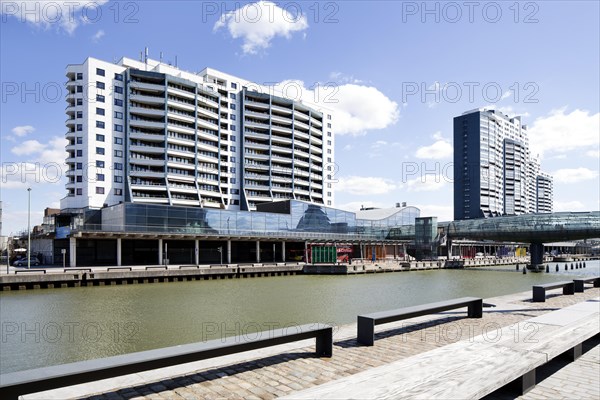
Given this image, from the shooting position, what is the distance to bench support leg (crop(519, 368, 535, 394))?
6402 millimetres

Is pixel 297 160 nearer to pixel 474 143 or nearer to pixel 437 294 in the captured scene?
pixel 437 294

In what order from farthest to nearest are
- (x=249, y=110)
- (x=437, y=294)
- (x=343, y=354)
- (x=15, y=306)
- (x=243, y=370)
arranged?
(x=249, y=110) → (x=437, y=294) → (x=15, y=306) → (x=343, y=354) → (x=243, y=370)

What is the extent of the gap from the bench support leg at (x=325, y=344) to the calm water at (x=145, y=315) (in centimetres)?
785

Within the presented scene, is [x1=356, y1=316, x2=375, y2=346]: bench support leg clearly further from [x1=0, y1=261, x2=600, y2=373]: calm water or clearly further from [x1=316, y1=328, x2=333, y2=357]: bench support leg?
[x1=0, y1=261, x2=600, y2=373]: calm water

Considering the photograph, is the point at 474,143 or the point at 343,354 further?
the point at 474,143

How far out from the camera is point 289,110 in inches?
3880

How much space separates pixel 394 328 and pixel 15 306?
24.1 m

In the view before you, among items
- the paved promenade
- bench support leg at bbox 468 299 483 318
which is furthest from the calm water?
the paved promenade

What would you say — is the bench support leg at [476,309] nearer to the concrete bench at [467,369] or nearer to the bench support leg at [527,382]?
the concrete bench at [467,369]

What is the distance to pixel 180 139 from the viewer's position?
253ft

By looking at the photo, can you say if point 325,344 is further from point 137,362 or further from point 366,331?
point 137,362

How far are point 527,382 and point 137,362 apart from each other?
599cm

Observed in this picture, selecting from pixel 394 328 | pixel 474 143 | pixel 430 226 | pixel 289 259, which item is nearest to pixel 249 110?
pixel 289 259

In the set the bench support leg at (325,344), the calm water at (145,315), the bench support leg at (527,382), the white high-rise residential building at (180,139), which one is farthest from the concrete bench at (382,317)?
the white high-rise residential building at (180,139)
